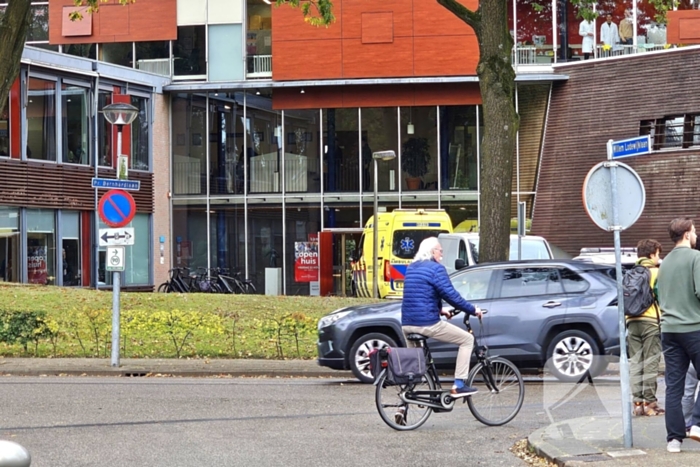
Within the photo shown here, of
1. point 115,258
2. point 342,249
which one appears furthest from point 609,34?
point 115,258

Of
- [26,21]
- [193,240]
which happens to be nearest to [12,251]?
[193,240]

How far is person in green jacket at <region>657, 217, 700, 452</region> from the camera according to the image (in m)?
8.32

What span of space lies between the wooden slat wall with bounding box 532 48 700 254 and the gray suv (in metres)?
18.1

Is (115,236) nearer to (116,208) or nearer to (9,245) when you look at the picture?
(116,208)

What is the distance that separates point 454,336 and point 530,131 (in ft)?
89.0

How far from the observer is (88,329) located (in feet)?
65.5

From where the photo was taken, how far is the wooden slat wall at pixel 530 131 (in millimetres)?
36656

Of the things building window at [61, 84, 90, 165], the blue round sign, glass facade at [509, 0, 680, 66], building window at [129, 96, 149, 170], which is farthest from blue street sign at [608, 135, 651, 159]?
building window at [129, 96, 149, 170]

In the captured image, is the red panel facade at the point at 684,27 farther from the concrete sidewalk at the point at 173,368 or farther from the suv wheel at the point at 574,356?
the suv wheel at the point at 574,356

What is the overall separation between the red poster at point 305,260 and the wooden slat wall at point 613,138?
23.9ft

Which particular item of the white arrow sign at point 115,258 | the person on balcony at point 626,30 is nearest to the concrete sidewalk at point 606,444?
the white arrow sign at point 115,258

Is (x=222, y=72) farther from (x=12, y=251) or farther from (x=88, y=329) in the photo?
(x=88, y=329)

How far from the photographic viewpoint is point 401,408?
34.8ft

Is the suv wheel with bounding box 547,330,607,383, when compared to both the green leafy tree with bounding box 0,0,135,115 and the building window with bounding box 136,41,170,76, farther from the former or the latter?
the building window with bounding box 136,41,170,76
